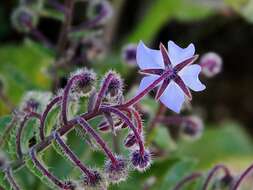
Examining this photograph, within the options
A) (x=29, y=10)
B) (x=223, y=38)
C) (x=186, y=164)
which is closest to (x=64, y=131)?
(x=186, y=164)

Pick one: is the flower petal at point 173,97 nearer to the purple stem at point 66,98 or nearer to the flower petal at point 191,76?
the flower petal at point 191,76

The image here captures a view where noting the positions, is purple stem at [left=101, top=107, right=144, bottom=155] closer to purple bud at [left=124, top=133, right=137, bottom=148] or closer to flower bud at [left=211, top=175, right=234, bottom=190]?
purple bud at [left=124, top=133, right=137, bottom=148]

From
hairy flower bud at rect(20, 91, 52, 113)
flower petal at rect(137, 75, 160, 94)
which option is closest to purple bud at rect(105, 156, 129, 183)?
flower petal at rect(137, 75, 160, 94)

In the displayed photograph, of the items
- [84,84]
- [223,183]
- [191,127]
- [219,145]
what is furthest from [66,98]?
[219,145]

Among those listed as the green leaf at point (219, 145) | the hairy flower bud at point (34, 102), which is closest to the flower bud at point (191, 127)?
the hairy flower bud at point (34, 102)

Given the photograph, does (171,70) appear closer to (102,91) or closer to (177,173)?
(102,91)
